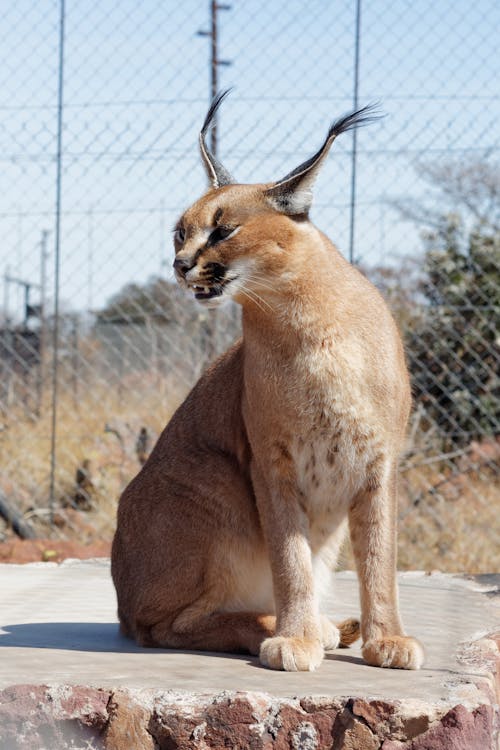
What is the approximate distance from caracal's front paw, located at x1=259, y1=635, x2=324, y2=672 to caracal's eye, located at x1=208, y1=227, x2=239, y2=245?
1191mm

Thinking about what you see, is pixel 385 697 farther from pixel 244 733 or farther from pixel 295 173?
pixel 295 173

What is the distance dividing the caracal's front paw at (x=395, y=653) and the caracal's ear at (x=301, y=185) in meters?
1.33

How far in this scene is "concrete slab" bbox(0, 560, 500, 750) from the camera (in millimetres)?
2611

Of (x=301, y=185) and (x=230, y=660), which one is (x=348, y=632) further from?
(x=301, y=185)

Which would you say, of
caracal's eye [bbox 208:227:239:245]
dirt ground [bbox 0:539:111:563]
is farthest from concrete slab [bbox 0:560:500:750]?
dirt ground [bbox 0:539:111:563]

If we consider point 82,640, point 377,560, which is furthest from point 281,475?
point 82,640

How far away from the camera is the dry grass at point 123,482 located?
654 centimetres

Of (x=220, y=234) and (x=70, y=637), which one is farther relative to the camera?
(x=70, y=637)

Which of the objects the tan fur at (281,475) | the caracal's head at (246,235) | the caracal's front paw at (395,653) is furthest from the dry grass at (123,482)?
the caracal's head at (246,235)

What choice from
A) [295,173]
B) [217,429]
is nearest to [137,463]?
[217,429]

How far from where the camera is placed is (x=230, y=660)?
10.2 ft

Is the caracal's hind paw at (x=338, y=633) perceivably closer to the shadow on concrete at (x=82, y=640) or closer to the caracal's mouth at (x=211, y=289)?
the shadow on concrete at (x=82, y=640)

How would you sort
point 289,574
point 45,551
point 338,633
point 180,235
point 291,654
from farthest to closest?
1. point 45,551
2. point 338,633
3. point 180,235
4. point 289,574
5. point 291,654

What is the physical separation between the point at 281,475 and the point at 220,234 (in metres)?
0.75
